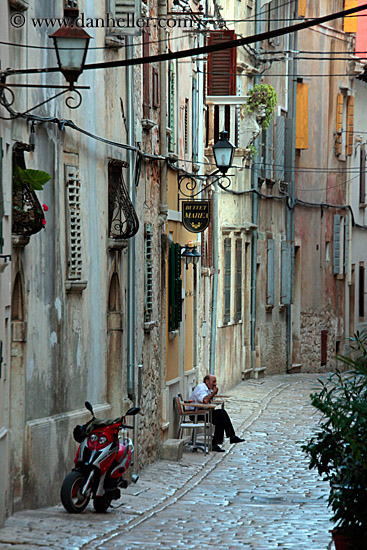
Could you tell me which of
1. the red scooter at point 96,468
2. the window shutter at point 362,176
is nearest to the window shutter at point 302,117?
the window shutter at point 362,176

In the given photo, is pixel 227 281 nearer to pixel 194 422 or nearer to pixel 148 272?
pixel 194 422

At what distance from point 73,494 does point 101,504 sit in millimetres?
507

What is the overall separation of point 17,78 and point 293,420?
12358 millimetres

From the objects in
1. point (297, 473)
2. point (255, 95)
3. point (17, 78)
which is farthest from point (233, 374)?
point (17, 78)

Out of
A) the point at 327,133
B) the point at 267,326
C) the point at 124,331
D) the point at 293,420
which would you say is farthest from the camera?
the point at 327,133

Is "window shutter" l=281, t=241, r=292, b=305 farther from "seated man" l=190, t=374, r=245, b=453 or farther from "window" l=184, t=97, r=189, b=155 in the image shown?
"seated man" l=190, t=374, r=245, b=453

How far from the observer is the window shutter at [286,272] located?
3094 cm

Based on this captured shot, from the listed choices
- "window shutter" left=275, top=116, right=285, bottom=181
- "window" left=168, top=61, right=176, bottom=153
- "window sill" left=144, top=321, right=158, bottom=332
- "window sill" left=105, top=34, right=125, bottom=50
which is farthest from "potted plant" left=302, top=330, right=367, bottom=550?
"window shutter" left=275, top=116, right=285, bottom=181

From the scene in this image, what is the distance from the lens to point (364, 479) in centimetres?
784

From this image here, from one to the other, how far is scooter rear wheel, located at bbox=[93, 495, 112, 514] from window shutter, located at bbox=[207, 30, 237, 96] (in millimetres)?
11953

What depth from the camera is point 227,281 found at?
25672 mm

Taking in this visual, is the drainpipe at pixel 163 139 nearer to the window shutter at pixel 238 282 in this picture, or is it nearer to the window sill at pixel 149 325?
the window sill at pixel 149 325

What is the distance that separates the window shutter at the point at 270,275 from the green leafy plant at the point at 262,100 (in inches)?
156

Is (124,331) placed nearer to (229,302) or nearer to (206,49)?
(206,49)
